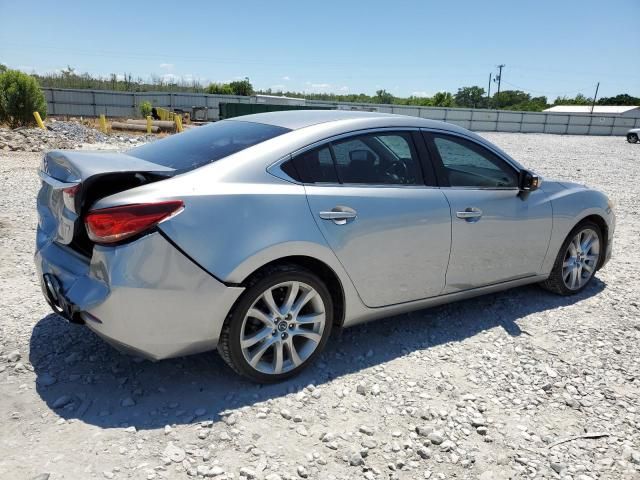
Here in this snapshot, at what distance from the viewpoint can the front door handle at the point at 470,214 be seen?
11.5ft

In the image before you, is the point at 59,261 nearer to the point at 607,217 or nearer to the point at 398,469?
the point at 398,469

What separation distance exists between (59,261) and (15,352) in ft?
2.66

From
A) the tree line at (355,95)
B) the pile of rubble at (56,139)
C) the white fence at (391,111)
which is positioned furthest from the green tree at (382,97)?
the pile of rubble at (56,139)

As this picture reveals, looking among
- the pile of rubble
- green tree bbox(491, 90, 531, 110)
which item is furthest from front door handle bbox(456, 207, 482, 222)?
green tree bbox(491, 90, 531, 110)

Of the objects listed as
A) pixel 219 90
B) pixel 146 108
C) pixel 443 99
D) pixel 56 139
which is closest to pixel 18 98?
pixel 56 139

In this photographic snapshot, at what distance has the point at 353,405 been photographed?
9.43 ft

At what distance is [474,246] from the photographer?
3635 millimetres

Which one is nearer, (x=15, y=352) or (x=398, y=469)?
(x=398, y=469)

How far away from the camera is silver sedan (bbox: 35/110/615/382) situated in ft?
8.18

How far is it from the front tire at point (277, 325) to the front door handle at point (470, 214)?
118cm

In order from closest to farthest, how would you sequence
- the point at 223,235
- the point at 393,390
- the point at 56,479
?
1. the point at 56,479
2. the point at 223,235
3. the point at 393,390

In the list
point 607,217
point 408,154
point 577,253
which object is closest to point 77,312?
point 408,154

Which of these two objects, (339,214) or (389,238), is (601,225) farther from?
(339,214)

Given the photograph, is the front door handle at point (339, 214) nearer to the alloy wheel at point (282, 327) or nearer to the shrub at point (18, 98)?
the alloy wheel at point (282, 327)
